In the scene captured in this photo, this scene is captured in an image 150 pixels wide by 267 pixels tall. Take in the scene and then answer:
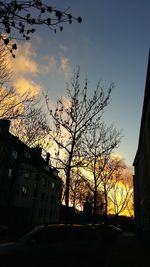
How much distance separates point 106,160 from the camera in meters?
31.0

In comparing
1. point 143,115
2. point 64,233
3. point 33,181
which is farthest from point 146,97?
point 33,181

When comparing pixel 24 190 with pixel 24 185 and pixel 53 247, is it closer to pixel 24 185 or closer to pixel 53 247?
pixel 24 185

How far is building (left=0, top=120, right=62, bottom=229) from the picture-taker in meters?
30.5

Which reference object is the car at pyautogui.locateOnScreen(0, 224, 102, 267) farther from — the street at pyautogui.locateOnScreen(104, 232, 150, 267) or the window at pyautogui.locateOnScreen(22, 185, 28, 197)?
the window at pyautogui.locateOnScreen(22, 185, 28, 197)

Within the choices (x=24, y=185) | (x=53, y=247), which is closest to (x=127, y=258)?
(x=53, y=247)

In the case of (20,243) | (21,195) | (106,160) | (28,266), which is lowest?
(28,266)

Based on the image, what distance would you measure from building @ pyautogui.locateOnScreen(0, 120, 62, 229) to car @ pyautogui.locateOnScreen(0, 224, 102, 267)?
49.9 feet

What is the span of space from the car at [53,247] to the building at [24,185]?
15.2 m

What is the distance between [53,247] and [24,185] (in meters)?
32.7

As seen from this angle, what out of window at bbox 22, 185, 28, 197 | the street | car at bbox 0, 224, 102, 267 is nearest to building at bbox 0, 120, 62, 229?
window at bbox 22, 185, 28, 197

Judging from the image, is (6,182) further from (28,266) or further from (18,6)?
(18,6)

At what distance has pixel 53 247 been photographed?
1032 cm

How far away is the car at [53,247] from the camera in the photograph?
9672 millimetres

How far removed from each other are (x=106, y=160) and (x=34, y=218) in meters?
19.9
